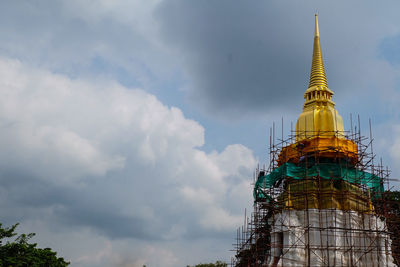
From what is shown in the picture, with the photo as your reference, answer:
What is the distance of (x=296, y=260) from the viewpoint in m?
28.9

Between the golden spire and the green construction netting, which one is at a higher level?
the golden spire

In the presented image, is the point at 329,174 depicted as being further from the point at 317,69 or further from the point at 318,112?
the point at 317,69

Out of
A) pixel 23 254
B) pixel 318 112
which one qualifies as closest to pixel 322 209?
pixel 318 112

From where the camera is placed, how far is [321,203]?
30766 millimetres

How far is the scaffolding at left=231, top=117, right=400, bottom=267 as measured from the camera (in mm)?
29047

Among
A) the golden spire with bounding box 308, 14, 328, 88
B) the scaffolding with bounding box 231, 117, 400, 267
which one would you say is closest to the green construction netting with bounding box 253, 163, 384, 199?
the scaffolding with bounding box 231, 117, 400, 267

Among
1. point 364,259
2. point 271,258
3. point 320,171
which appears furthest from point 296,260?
point 320,171

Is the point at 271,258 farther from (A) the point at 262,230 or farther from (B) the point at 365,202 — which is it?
(B) the point at 365,202

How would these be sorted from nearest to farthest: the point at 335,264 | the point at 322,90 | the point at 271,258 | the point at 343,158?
the point at 335,264 → the point at 271,258 → the point at 343,158 → the point at 322,90

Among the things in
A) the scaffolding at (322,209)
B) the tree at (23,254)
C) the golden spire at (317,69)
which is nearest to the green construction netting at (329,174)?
the scaffolding at (322,209)

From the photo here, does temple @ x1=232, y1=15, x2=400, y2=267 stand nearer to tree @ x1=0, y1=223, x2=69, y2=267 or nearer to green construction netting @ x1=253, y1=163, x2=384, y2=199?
green construction netting @ x1=253, y1=163, x2=384, y2=199

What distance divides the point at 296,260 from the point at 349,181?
6.69 meters

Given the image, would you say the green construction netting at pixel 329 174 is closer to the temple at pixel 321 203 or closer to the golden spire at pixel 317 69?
the temple at pixel 321 203

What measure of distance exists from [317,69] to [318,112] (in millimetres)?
4569
